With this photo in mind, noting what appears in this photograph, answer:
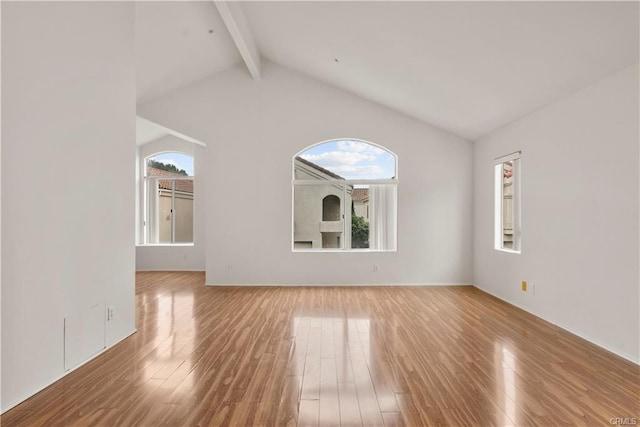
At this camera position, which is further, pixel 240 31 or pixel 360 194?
pixel 360 194

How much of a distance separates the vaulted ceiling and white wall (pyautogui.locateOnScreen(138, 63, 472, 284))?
0.31 m

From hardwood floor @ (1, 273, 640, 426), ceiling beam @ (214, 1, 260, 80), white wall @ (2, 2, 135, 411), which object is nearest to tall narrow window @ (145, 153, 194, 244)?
ceiling beam @ (214, 1, 260, 80)

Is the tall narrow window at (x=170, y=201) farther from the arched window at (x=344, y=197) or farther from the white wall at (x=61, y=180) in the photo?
the white wall at (x=61, y=180)

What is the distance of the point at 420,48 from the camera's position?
407 cm

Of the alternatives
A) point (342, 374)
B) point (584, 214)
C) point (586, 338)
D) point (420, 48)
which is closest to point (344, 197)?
point (420, 48)

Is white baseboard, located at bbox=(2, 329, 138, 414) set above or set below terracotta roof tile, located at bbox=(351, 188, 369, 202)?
below

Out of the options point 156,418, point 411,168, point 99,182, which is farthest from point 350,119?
point 156,418

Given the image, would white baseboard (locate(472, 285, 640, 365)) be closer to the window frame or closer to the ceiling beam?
the ceiling beam

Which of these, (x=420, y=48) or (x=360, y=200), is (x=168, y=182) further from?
(x=420, y=48)

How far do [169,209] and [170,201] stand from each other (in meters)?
0.19

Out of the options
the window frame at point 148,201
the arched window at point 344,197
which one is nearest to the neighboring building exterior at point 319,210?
the arched window at point 344,197

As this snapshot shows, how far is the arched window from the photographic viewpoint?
6.46 meters

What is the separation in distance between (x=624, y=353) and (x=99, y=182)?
465cm

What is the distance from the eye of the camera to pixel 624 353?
3.03 m
